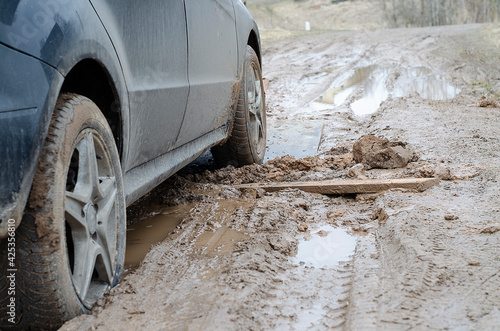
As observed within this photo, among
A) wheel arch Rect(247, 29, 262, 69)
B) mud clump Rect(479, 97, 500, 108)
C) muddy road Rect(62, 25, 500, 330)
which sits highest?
wheel arch Rect(247, 29, 262, 69)

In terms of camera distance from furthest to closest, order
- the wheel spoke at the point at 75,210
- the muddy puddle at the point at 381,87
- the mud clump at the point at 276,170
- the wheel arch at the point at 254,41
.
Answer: the muddy puddle at the point at 381,87 → the wheel arch at the point at 254,41 → the mud clump at the point at 276,170 → the wheel spoke at the point at 75,210

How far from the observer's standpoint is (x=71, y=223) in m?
1.76

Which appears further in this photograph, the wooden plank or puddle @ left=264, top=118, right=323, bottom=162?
puddle @ left=264, top=118, right=323, bottom=162

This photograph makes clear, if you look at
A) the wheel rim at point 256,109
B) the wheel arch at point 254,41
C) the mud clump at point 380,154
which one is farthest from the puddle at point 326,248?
the wheel arch at point 254,41

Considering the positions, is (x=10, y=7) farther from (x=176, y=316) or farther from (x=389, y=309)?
(x=389, y=309)

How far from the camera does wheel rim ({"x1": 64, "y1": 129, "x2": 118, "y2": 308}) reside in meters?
1.77

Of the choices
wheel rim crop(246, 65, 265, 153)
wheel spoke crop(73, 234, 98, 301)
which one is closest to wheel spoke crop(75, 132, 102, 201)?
wheel spoke crop(73, 234, 98, 301)

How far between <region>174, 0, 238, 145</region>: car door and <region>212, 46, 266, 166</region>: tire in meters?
0.22

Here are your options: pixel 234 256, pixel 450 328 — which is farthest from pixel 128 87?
pixel 450 328

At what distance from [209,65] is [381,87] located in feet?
21.0

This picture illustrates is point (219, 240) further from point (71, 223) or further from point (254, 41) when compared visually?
point (254, 41)

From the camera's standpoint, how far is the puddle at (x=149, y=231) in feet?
8.76

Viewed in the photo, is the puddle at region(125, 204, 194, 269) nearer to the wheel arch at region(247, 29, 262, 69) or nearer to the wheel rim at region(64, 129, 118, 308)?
the wheel rim at region(64, 129, 118, 308)

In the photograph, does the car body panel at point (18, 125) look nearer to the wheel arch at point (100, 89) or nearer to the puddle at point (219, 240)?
the wheel arch at point (100, 89)
